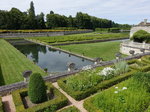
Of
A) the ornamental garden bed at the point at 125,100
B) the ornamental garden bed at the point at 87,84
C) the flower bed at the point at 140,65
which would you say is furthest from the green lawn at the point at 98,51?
the ornamental garden bed at the point at 125,100

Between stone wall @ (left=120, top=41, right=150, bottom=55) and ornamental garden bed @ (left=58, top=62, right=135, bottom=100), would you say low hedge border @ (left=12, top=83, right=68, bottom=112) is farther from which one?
stone wall @ (left=120, top=41, right=150, bottom=55)

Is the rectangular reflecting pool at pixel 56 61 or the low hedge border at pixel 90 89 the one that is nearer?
the low hedge border at pixel 90 89

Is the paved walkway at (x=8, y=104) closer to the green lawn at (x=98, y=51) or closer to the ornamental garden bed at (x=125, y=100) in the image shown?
the ornamental garden bed at (x=125, y=100)

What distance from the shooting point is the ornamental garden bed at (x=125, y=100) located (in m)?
6.41

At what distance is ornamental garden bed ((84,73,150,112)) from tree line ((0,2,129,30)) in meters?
64.6

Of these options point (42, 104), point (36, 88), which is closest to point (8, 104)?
point (36, 88)

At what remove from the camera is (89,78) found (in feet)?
30.7

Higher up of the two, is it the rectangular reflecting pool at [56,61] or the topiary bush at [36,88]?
the topiary bush at [36,88]

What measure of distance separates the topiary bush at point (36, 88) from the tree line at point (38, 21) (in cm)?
6226

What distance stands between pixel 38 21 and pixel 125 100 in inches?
2837

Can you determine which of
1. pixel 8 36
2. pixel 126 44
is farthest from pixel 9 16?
pixel 126 44

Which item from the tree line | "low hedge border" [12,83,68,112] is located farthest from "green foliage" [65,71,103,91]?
the tree line

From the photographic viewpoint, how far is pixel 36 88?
7145 millimetres

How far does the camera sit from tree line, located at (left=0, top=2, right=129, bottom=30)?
59562 mm
